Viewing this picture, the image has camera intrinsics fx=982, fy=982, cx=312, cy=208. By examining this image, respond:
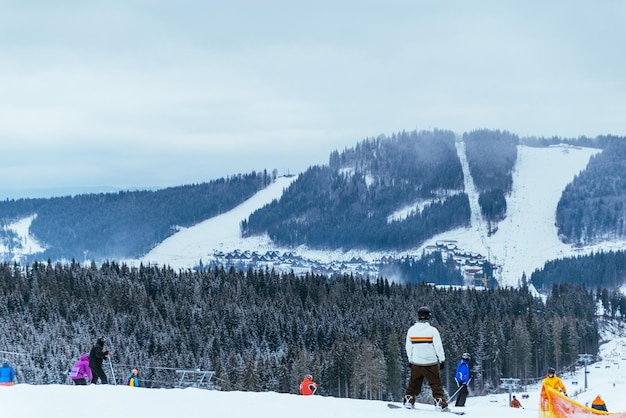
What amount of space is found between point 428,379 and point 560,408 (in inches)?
154

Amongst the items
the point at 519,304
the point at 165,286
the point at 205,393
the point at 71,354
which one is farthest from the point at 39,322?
the point at 205,393

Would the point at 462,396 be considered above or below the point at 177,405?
below

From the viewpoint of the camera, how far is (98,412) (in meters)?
26.4

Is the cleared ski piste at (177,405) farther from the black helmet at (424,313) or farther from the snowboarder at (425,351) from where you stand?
the black helmet at (424,313)

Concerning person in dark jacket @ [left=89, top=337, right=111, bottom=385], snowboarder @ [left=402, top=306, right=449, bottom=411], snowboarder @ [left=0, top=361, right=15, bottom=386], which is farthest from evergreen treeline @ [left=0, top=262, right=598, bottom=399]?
snowboarder @ [left=402, top=306, right=449, bottom=411]

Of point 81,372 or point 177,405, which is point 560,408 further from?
point 81,372

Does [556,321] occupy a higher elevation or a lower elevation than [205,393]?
lower

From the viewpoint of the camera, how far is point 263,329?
138875 mm

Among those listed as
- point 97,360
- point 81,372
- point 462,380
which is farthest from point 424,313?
point 97,360

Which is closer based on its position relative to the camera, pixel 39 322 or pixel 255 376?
pixel 255 376

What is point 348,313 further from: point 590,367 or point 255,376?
point 255,376

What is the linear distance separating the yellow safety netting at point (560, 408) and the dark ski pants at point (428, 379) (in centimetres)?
287

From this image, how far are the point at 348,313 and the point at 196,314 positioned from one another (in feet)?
77.1

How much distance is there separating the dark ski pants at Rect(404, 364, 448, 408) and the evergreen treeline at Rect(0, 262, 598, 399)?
Result: 2888 inches
